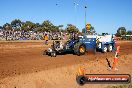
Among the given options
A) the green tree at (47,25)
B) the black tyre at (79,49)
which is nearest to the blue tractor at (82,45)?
the black tyre at (79,49)

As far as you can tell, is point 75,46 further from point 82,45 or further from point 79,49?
point 82,45

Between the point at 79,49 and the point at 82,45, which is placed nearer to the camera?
the point at 79,49

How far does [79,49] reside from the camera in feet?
63.6

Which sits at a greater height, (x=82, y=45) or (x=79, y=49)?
(x=82, y=45)

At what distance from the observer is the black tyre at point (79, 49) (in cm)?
1928

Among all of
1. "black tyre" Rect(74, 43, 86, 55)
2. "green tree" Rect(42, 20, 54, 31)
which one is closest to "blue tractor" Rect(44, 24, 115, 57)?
"black tyre" Rect(74, 43, 86, 55)

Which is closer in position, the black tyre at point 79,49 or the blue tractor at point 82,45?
the blue tractor at point 82,45

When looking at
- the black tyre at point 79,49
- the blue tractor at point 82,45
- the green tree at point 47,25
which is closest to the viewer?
the blue tractor at point 82,45

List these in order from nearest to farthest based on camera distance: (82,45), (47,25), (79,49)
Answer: (79,49) < (82,45) < (47,25)

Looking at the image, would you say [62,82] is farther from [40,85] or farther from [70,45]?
[70,45]

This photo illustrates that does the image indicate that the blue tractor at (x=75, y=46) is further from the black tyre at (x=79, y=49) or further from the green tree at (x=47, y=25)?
the green tree at (x=47, y=25)

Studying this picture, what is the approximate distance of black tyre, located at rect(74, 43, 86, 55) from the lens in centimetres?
1928

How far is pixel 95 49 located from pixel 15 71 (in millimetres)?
10016

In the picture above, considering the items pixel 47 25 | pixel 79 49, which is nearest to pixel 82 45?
pixel 79 49
